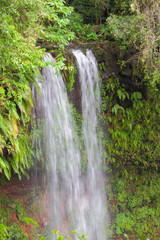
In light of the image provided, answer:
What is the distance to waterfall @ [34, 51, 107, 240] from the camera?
7793mm

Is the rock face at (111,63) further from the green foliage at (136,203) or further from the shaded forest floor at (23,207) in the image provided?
the shaded forest floor at (23,207)

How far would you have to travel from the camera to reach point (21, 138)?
634 cm

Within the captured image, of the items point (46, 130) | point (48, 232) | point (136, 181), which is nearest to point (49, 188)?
point (48, 232)

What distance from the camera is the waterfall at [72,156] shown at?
7.79 metres

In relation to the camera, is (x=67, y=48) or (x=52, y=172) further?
(x=67, y=48)

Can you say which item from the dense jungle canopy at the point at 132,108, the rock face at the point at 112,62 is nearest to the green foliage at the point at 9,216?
the dense jungle canopy at the point at 132,108

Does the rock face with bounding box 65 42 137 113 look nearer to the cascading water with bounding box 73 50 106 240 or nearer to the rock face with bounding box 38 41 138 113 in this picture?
the rock face with bounding box 38 41 138 113

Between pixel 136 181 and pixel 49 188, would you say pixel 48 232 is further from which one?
pixel 136 181

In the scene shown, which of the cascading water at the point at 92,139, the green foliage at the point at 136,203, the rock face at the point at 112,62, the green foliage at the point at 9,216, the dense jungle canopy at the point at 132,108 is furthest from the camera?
the green foliage at the point at 136,203

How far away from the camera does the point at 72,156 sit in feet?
28.2

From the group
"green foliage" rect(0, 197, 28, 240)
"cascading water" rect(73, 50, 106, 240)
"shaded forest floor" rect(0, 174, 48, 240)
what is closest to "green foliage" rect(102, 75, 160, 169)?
"cascading water" rect(73, 50, 106, 240)

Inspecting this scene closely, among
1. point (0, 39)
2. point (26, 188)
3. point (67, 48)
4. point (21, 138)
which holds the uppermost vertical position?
point (67, 48)

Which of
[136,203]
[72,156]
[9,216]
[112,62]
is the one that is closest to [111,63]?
[112,62]

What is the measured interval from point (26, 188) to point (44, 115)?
8.30 ft
